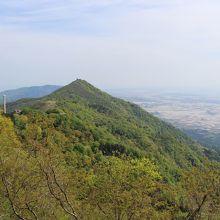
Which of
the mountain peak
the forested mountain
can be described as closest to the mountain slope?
the mountain peak

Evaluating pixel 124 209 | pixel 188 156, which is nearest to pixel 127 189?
pixel 124 209

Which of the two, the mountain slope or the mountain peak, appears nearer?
the mountain slope

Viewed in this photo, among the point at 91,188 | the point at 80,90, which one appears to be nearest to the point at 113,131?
the point at 80,90

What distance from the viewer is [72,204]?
69.1ft

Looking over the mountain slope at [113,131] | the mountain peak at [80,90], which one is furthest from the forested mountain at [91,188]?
the mountain peak at [80,90]

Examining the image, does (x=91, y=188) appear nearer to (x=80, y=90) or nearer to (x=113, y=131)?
(x=113, y=131)

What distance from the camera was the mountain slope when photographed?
6650cm

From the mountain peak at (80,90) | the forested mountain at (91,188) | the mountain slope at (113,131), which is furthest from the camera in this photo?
the mountain peak at (80,90)

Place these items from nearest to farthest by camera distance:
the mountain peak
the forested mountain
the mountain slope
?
the forested mountain → the mountain slope → the mountain peak

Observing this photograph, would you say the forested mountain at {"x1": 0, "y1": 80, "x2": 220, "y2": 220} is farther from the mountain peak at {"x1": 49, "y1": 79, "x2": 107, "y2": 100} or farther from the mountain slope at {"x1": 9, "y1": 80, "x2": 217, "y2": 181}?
the mountain peak at {"x1": 49, "y1": 79, "x2": 107, "y2": 100}

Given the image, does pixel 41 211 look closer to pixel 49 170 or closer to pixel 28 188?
pixel 28 188

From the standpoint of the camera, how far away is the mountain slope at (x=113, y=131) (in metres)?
66.5

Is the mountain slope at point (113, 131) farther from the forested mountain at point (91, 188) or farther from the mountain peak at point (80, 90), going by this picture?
the forested mountain at point (91, 188)

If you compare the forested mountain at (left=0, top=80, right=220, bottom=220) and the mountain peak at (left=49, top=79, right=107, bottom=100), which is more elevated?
the forested mountain at (left=0, top=80, right=220, bottom=220)
